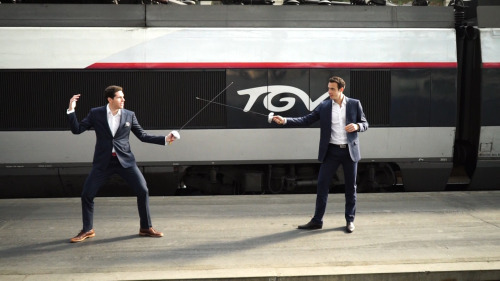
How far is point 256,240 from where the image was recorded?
6570 mm

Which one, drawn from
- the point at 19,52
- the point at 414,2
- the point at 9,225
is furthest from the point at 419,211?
the point at 19,52

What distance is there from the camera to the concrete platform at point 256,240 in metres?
5.55

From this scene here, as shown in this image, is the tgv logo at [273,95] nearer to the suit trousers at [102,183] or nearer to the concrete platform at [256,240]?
the concrete platform at [256,240]

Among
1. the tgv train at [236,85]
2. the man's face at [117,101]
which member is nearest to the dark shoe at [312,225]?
the tgv train at [236,85]

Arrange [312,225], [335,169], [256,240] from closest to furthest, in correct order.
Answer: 1. [256,240]
2. [335,169]
3. [312,225]

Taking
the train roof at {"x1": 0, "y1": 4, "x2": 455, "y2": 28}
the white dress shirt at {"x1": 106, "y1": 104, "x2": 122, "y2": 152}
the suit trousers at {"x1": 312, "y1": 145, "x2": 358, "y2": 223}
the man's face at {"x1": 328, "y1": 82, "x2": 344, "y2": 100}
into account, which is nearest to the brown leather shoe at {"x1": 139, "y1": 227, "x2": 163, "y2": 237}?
the white dress shirt at {"x1": 106, "y1": 104, "x2": 122, "y2": 152}

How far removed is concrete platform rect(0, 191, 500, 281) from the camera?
5.55 m

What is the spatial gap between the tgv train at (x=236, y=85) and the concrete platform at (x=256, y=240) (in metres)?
0.81

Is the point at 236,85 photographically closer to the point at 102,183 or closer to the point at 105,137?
the point at 105,137

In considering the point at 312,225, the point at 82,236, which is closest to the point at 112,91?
the point at 82,236

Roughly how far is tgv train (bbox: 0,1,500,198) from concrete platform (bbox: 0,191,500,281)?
0.81 meters

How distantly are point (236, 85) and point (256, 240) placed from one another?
3.20 meters

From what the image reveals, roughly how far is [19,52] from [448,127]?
6.69 m

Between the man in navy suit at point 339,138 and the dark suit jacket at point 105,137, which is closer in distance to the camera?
the dark suit jacket at point 105,137
